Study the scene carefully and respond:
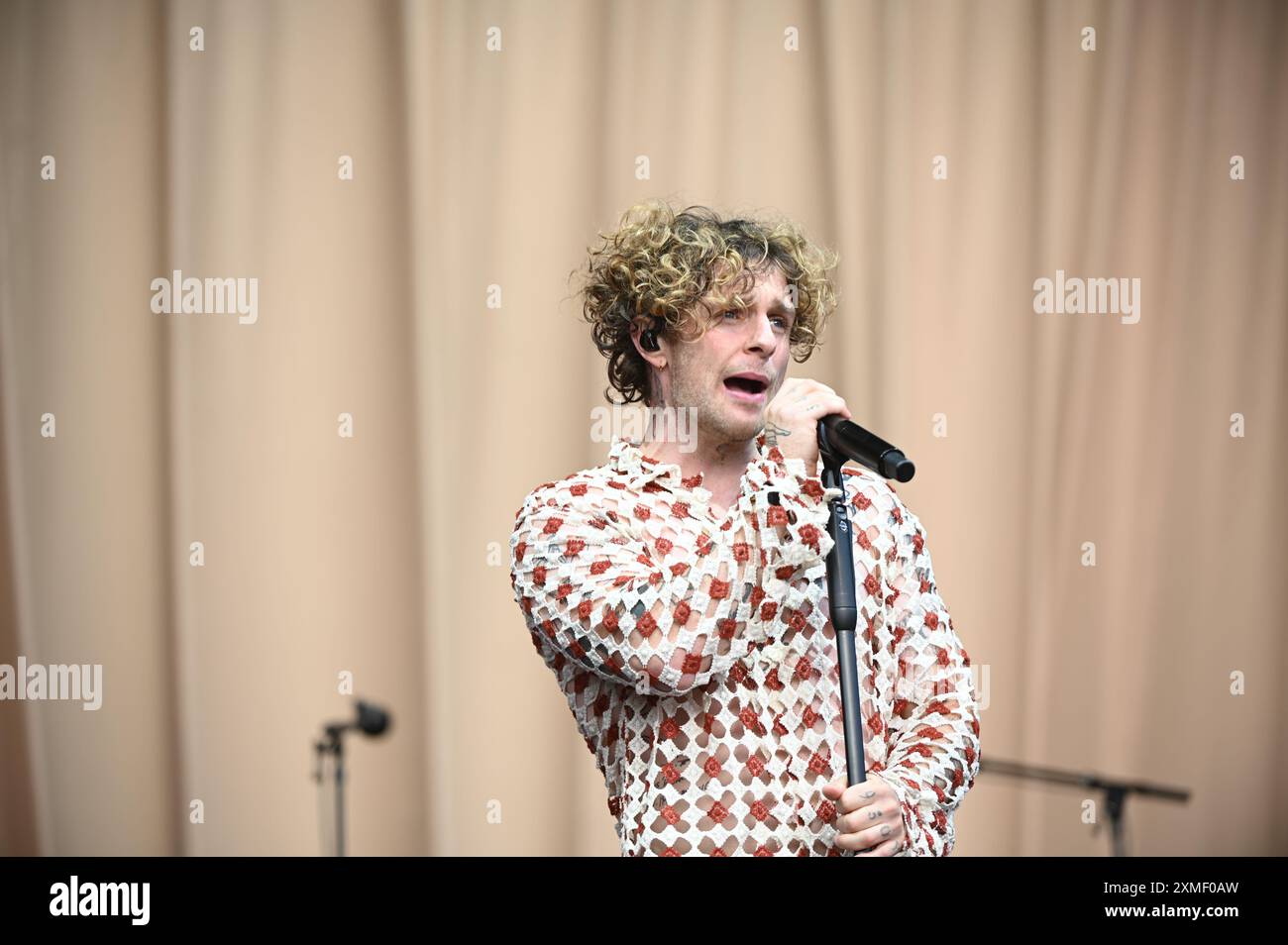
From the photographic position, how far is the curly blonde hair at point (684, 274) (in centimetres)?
180

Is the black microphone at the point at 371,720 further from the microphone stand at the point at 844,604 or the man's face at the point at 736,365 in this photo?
the microphone stand at the point at 844,604

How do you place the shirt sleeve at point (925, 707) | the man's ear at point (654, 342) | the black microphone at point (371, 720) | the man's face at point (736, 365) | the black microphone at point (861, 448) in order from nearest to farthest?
the black microphone at point (861, 448)
the shirt sleeve at point (925, 707)
the man's face at point (736, 365)
the man's ear at point (654, 342)
the black microphone at point (371, 720)

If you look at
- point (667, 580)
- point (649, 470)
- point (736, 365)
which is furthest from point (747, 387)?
point (667, 580)

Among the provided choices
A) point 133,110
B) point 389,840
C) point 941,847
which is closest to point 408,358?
point 133,110

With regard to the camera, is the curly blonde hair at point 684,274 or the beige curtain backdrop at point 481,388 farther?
the beige curtain backdrop at point 481,388

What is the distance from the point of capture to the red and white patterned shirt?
1480 mm

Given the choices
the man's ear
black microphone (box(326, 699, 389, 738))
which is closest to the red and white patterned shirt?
the man's ear

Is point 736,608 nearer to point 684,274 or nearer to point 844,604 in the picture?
point 844,604

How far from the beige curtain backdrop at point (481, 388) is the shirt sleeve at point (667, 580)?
1.67 meters

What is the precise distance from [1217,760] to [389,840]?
2.00 metres

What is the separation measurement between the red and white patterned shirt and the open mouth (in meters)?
0.07

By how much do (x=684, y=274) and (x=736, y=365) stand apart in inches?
5.6

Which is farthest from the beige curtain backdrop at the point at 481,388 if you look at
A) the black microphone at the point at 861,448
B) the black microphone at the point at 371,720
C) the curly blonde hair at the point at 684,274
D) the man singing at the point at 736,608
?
the black microphone at the point at 861,448

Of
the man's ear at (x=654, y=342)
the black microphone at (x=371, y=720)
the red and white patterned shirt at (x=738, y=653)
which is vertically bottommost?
the black microphone at (x=371, y=720)
